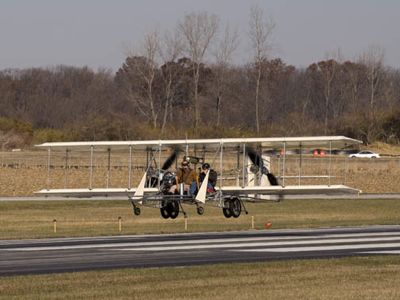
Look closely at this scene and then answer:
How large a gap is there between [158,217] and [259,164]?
429 inches

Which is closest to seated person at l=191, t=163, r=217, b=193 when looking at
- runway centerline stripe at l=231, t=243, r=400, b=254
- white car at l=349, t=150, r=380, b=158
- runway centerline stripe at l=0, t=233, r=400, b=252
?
runway centerline stripe at l=0, t=233, r=400, b=252

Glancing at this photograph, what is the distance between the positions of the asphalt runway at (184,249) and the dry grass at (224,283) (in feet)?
5.32

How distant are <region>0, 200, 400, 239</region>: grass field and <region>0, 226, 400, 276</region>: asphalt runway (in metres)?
3.89

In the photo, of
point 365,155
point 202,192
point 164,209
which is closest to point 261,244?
point 202,192

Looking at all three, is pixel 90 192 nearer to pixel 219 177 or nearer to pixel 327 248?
pixel 219 177

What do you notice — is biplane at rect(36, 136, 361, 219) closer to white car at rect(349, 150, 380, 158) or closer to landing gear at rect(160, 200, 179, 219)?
landing gear at rect(160, 200, 179, 219)

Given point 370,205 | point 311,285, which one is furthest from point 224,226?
point 311,285

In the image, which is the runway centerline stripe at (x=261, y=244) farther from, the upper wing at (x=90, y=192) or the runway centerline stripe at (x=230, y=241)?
the upper wing at (x=90, y=192)

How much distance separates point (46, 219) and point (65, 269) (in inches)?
935

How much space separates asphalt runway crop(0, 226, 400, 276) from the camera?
81.7ft

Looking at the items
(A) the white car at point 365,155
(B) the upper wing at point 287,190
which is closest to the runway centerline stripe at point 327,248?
(B) the upper wing at point 287,190

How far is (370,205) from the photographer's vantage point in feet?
180

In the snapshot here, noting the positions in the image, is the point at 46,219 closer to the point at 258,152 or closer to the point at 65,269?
the point at 258,152

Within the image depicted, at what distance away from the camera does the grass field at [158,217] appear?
3944 cm
